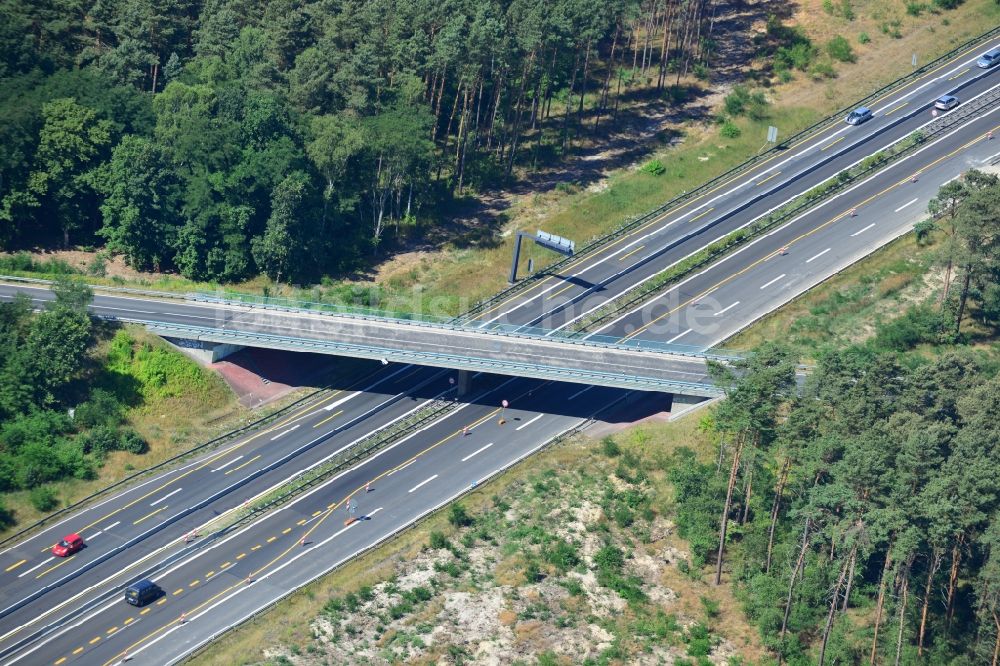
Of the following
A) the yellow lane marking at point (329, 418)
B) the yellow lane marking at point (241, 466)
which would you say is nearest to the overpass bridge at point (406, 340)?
the yellow lane marking at point (329, 418)

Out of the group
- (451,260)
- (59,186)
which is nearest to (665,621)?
(451,260)

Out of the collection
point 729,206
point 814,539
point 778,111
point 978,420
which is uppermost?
point 778,111

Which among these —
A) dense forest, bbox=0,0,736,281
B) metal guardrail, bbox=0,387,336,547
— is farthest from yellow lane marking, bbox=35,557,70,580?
dense forest, bbox=0,0,736,281

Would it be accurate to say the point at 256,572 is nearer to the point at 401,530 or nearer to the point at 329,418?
the point at 401,530

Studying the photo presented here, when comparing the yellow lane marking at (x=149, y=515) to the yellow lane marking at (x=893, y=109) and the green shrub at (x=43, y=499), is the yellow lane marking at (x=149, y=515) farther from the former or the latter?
the yellow lane marking at (x=893, y=109)

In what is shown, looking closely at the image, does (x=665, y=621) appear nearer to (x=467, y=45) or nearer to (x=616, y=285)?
(x=616, y=285)

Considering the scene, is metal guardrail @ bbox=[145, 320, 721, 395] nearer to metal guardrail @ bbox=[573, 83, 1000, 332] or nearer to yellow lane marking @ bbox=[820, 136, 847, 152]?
metal guardrail @ bbox=[573, 83, 1000, 332]
